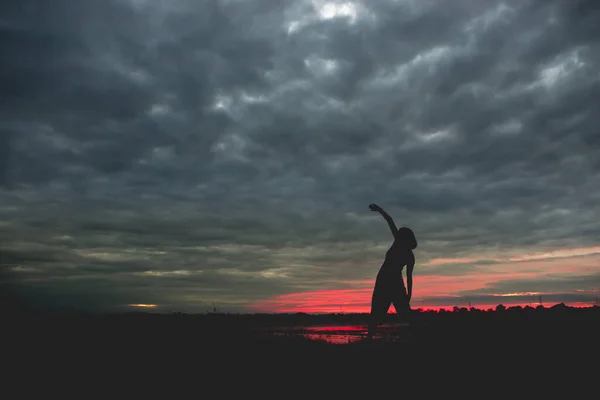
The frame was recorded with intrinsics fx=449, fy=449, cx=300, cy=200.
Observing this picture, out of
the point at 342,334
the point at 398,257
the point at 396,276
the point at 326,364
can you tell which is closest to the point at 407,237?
the point at 398,257

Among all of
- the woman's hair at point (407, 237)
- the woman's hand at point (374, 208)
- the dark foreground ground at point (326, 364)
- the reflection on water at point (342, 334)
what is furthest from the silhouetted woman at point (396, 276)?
the reflection on water at point (342, 334)

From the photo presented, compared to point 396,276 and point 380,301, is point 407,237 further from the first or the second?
point 380,301

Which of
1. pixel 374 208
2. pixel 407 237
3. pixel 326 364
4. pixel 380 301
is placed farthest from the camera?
pixel 374 208

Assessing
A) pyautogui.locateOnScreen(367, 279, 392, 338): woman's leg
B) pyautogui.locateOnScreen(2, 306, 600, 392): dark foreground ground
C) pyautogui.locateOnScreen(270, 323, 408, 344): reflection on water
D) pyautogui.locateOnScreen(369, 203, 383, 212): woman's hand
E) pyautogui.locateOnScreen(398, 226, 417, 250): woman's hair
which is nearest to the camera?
pyautogui.locateOnScreen(2, 306, 600, 392): dark foreground ground

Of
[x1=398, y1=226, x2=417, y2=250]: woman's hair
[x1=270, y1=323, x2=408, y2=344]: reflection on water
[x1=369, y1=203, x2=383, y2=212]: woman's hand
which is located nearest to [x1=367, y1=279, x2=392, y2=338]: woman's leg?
[x1=398, y1=226, x2=417, y2=250]: woman's hair

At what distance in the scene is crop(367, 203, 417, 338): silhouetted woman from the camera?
12.4m

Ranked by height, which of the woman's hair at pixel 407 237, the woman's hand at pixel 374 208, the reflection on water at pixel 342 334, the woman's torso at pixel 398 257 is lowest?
the reflection on water at pixel 342 334

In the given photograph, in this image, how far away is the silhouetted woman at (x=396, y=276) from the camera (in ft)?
40.7

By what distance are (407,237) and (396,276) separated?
1.13 m

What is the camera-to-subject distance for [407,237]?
12414mm

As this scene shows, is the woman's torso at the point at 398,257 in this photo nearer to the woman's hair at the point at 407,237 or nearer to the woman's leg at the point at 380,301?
the woman's hair at the point at 407,237

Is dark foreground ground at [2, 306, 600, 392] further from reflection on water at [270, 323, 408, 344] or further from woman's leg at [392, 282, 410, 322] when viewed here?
reflection on water at [270, 323, 408, 344]

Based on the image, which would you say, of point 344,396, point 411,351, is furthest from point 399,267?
point 344,396

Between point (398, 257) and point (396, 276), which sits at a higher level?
point (398, 257)
